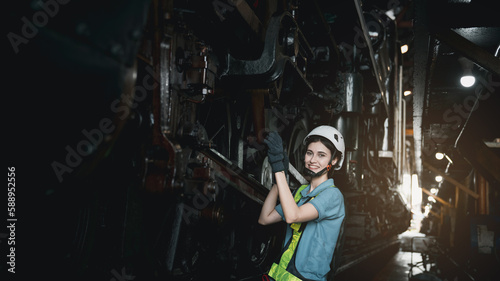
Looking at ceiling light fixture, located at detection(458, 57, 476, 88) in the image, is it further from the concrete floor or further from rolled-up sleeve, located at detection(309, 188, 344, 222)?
rolled-up sleeve, located at detection(309, 188, 344, 222)

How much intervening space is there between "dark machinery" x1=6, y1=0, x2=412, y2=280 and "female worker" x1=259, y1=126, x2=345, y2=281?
0.43 metres

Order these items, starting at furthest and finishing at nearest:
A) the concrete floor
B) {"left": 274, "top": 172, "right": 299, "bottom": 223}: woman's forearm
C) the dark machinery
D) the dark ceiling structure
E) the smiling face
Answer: the concrete floor < the dark ceiling structure < the smiling face < {"left": 274, "top": 172, "right": 299, "bottom": 223}: woman's forearm < the dark machinery

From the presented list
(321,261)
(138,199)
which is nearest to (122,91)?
(138,199)

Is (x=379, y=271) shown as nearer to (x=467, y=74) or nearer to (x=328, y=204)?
(x=467, y=74)

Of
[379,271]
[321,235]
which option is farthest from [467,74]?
[379,271]

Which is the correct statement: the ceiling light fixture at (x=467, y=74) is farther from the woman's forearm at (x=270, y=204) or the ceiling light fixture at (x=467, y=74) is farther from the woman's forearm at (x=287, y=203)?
the woman's forearm at (x=287, y=203)

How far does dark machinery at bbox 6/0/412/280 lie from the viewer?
51.6 inches

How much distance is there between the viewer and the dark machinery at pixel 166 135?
51.6 inches

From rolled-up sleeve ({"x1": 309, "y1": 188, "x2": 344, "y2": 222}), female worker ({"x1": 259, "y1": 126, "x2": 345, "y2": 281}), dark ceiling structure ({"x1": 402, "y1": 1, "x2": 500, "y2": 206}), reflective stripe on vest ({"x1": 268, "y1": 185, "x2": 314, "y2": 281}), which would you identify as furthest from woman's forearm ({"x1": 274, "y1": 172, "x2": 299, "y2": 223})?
dark ceiling structure ({"x1": 402, "y1": 1, "x2": 500, "y2": 206})

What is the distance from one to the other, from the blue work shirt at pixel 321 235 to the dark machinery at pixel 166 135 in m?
0.64

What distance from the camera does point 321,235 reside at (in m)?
2.79

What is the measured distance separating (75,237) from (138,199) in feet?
1.36

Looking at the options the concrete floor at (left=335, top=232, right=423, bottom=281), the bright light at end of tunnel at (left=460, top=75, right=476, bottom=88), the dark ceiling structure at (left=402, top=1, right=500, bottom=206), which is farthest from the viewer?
the concrete floor at (left=335, top=232, right=423, bottom=281)

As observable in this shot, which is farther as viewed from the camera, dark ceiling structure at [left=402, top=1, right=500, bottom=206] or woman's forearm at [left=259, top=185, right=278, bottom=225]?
dark ceiling structure at [left=402, top=1, right=500, bottom=206]
